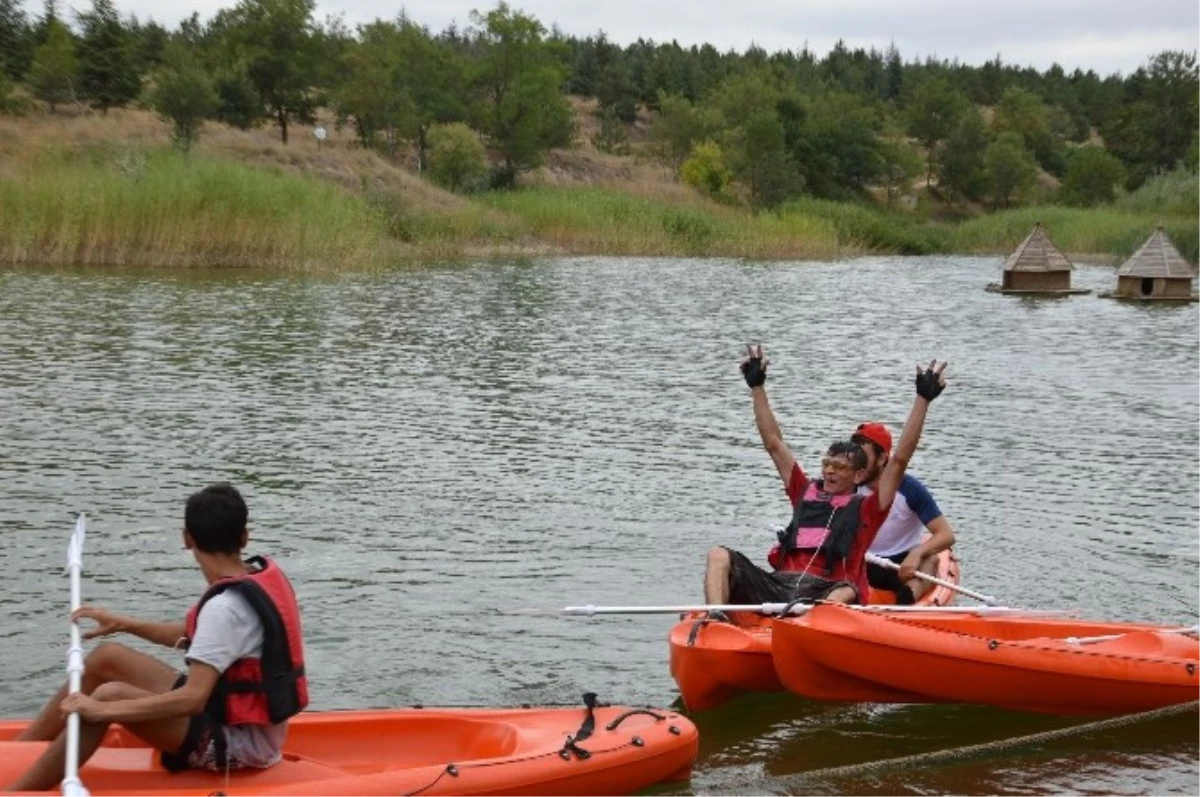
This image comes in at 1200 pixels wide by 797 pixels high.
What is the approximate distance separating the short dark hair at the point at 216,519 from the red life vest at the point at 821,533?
3776 millimetres

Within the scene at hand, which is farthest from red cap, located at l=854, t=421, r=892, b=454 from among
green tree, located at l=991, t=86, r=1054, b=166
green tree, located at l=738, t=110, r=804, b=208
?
green tree, located at l=991, t=86, r=1054, b=166

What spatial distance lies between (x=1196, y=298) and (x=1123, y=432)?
19912mm

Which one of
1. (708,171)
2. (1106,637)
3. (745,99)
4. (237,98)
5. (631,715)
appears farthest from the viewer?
(745,99)

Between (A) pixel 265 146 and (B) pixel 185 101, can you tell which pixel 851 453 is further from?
(A) pixel 265 146

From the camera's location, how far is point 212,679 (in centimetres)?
552

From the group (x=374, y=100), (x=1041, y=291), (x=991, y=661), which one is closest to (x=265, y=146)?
(x=374, y=100)

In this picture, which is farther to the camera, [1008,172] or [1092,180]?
[1008,172]

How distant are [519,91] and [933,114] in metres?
31.4

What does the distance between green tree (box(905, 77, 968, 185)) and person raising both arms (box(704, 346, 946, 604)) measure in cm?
8103

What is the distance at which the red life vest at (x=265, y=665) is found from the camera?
18.1 feet

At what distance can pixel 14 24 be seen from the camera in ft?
196

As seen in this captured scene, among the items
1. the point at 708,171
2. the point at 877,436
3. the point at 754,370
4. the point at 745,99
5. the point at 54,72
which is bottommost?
the point at 877,436

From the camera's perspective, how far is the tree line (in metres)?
55.2

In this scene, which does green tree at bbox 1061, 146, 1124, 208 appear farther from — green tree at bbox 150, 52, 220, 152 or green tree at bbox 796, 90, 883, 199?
green tree at bbox 150, 52, 220, 152
